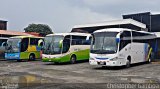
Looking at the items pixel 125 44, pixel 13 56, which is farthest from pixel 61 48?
pixel 13 56

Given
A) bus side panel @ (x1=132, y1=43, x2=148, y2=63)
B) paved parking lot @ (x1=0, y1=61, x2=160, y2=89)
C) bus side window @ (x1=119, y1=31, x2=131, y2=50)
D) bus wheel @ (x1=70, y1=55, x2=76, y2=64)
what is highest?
bus side window @ (x1=119, y1=31, x2=131, y2=50)

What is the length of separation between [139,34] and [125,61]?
138 inches

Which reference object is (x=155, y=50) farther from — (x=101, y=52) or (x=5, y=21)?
(x=5, y=21)

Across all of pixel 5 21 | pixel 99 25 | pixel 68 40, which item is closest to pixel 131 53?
pixel 68 40

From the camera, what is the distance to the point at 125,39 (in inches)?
758

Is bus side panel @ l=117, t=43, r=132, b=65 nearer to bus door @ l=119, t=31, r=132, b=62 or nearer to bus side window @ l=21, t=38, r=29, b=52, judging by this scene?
bus door @ l=119, t=31, r=132, b=62

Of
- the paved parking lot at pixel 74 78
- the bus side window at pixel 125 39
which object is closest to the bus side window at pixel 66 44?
the bus side window at pixel 125 39

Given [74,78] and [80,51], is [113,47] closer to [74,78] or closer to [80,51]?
[74,78]

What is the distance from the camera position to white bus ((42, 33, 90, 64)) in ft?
74.4

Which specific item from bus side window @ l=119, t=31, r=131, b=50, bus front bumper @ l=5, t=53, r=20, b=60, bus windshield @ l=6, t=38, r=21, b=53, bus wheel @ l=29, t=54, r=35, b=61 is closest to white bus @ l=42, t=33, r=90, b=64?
bus side window @ l=119, t=31, r=131, b=50

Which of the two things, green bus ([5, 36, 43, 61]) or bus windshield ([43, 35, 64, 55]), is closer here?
bus windshield ([43, 35, 64, 55])

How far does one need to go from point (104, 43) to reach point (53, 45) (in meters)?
5.81

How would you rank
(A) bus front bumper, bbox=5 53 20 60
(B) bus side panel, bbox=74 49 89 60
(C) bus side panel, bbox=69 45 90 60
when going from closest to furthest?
(C) bus side panel, bbox=69 45 90 60 < (B) bus side panel, bbox=74 49 89 60 < (A) bus front bumper, bbox=5 53 20 60

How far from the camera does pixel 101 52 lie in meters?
18.4
